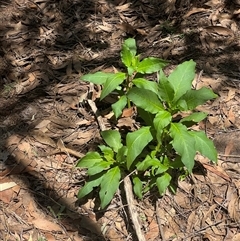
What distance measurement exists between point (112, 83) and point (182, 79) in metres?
0.50

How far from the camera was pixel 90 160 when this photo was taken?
3203mm

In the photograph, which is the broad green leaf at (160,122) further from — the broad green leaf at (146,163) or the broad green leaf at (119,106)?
the broad green leaf at (119,106)

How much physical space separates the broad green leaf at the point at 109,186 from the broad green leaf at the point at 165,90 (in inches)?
23.1

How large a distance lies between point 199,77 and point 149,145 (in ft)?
2.96

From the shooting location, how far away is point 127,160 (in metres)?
3.00

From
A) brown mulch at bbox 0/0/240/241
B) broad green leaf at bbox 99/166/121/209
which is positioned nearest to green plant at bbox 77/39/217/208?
broad green leaf at bbox 99/166/121/209

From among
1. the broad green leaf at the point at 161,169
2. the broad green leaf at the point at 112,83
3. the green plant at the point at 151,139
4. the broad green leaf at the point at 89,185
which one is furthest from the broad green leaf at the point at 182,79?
the broad green leaf at the point at 89,185

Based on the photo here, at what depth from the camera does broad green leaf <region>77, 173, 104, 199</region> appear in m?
3.14

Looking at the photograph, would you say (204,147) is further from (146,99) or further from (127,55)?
(127,55)

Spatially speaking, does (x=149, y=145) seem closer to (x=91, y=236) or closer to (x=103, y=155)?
(x=103, y=155)

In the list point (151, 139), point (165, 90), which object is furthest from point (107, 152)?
point (165, 90)

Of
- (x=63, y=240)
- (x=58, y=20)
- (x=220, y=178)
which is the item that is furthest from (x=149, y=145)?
(x=58, y=20)

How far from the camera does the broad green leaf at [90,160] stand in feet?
10.4

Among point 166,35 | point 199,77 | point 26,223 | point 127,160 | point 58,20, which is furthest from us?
point 58,20
